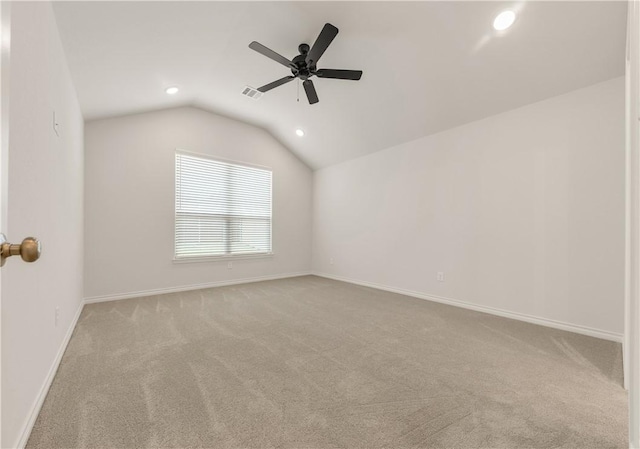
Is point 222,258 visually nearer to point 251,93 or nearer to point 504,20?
point 251,93

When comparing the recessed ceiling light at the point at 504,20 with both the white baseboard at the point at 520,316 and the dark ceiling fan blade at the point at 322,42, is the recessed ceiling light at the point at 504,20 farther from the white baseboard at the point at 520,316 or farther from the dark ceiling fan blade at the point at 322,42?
the white baseboard at the point at 520,316

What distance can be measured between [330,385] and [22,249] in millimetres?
1770

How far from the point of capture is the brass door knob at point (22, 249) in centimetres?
56

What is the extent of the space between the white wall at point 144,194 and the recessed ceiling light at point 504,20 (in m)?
4.07

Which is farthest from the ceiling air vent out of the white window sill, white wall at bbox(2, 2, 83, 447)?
the white window sill

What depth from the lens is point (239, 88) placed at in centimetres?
406

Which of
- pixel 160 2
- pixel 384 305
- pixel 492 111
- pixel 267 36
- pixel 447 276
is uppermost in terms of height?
pixel 267 36

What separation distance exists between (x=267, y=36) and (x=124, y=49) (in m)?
1.34

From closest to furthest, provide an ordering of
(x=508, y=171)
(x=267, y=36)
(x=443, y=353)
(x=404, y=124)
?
(x=443, y=353)
(x=267, y=36)
(x=508, y=171)
(x=404, y=124)

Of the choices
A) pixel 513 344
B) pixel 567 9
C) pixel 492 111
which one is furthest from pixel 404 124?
pixel 513 344

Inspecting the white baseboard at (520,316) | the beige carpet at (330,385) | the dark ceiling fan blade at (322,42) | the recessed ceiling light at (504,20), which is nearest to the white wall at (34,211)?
the beige carpet at (330,385)

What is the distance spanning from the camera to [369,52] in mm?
3129

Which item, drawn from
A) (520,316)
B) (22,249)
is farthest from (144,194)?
(520,316)

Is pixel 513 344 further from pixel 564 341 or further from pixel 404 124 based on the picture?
pixel 404 124
